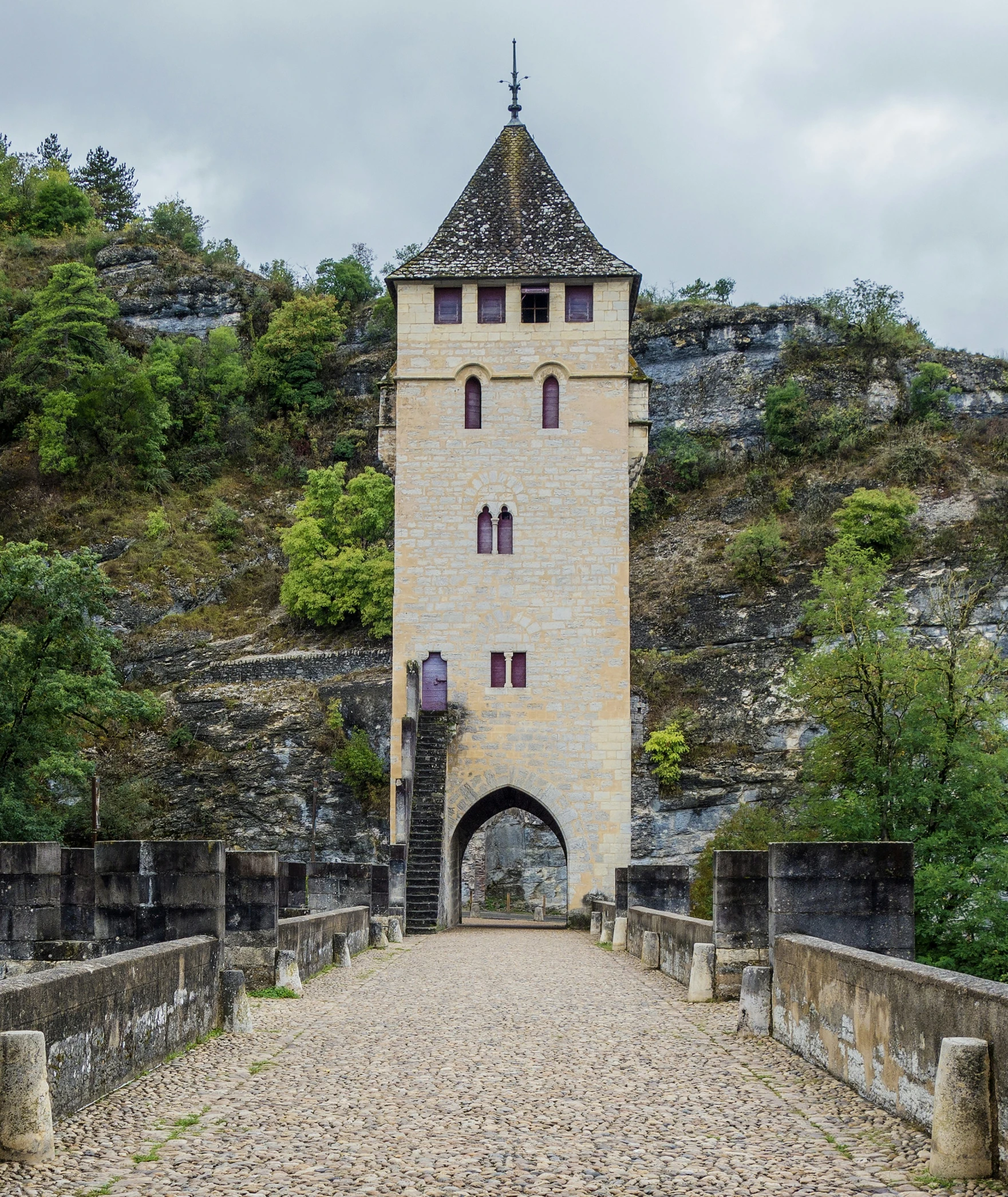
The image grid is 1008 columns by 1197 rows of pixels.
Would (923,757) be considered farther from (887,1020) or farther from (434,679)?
(887,1020)

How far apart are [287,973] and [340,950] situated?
3.35 metres

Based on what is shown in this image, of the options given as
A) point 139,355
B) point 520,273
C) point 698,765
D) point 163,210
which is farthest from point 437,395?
point 163,210

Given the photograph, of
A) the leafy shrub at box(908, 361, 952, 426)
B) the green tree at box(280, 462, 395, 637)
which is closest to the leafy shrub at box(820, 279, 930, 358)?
the leafy shrub at box(908, 361, 952, 426)

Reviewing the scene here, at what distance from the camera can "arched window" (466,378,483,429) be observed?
32500 mm

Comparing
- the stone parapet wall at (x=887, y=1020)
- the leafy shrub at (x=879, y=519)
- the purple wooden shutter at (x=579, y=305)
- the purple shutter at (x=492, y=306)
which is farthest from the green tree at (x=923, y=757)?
the leafy shrub at (x=879, y=519)

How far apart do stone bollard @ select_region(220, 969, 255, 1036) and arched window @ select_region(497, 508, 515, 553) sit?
2197cm

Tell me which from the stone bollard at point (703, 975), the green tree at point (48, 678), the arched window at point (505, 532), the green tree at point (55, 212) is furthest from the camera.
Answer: the green tree at point (55, 212)

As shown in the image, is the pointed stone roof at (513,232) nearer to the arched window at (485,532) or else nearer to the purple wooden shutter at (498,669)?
the arched window at (485,532)

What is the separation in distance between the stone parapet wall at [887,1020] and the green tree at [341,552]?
3980cm

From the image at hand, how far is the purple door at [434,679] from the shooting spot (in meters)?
31.2

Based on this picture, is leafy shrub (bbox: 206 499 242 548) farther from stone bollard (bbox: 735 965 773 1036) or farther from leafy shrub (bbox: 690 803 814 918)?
stone bollard (bbox: 735 965 773 1036)

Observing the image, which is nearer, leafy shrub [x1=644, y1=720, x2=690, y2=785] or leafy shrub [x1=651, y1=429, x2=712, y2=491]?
leafy shrub [x1=644, y1=720, x2=690, y2=785]

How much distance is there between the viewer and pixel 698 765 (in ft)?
134

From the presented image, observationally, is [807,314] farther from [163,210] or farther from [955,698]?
[955,698]
